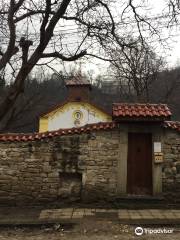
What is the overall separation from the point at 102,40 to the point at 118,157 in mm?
3303

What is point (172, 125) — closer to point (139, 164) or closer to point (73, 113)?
point (139, 164)

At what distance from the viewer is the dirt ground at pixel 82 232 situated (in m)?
8.33

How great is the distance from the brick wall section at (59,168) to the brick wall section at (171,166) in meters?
1.40

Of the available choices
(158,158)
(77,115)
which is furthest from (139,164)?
(77,115)

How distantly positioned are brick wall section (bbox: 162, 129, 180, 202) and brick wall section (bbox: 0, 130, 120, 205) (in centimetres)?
140

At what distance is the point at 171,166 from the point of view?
1146cm

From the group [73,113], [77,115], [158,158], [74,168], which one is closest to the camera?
[158,158]

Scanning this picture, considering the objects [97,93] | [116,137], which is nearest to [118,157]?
[116,137]

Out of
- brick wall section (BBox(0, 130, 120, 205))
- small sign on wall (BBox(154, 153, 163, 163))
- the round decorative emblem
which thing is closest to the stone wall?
brick wall section (BBox(0, 130, 120, 205))

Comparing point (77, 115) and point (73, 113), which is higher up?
point (73, 113)

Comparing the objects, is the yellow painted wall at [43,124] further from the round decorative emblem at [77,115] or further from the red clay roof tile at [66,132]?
the red clay roof tile at [66,132]

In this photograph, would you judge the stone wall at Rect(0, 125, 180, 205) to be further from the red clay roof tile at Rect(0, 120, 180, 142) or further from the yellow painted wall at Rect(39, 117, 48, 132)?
the yellow painted wall at Rect(39, 117, 48, 132)

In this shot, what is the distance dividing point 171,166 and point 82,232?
3819 mm

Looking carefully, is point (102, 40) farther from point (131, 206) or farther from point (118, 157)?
point (131, 206)
